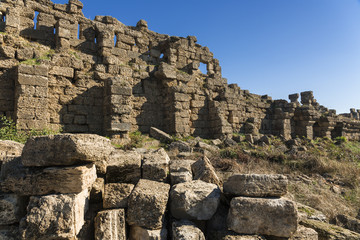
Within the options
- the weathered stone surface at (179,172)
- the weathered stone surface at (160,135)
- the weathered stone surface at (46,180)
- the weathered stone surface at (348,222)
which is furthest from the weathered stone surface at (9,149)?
the weathered stone surface at (160,135)

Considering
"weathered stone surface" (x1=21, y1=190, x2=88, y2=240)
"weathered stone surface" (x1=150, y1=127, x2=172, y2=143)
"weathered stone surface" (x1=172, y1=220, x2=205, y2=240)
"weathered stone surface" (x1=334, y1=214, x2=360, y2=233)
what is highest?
"weathered stone surface" (x1=150, y1=127, x2=172, y2=143)

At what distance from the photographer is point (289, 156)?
823 centimetres

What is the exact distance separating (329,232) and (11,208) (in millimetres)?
4299

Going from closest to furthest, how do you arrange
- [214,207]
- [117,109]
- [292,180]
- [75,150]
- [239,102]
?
[75,150], [214,207], [292,180], [117,109], [239,102]

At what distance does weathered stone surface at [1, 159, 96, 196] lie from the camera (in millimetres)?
2896

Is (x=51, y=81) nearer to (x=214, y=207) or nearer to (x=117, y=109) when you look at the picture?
(x=117, y=109)

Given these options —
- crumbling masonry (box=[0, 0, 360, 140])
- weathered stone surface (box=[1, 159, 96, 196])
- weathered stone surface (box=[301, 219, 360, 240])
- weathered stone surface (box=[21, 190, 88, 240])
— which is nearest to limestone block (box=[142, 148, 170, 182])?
weathered stone surface (box=[1, 159, 96, 196])

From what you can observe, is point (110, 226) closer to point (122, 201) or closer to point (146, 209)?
point (122, 201)

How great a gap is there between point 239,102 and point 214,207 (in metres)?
11.3

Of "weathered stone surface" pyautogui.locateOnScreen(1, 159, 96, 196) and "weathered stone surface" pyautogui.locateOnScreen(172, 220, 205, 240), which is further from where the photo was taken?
"weathered stone surface" pyautogui.locateOnScreen(1, 159, 96, 196)

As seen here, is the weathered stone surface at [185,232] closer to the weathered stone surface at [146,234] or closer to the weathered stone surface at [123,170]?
the weathered stone surface at [146,234]

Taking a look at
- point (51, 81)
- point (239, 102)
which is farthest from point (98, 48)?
point (239, 102)

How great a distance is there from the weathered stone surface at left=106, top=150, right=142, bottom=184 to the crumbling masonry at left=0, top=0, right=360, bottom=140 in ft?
17.0

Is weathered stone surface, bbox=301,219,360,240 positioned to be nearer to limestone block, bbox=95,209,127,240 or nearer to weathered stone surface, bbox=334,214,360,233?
weathered stone surface, bbox=334,214,360,233
